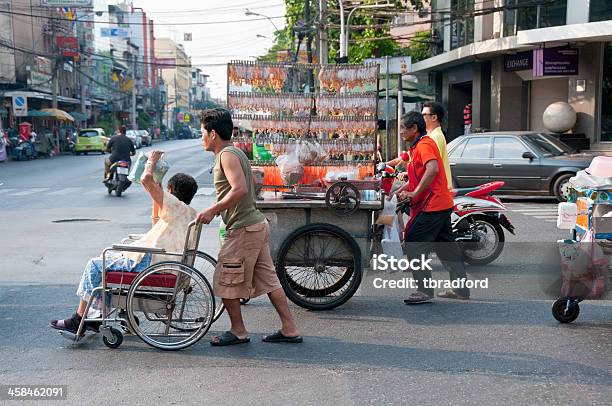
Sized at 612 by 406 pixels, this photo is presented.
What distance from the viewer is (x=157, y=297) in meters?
5.35

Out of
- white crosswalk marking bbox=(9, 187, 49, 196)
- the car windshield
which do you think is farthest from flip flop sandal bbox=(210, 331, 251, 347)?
white crosswalk marking bbox=(9, 187, 49, 196)

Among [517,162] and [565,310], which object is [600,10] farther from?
[565,310]

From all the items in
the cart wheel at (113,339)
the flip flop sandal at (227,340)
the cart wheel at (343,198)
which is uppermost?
the cart wheel at (343,198)

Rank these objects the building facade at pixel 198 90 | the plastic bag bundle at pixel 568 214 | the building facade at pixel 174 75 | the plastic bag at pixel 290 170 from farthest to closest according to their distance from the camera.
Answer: the building facade at pixel 198 90, the building facade at pixel 174 75, the plastic bag at pixel 290 170, the plastic bag bundle at pixel 568 214

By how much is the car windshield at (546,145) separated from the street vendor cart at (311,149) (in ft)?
28.4

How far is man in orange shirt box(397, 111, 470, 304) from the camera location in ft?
21.2

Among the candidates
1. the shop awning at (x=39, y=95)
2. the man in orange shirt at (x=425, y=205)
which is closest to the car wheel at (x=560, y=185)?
the man in orange shirt at (x=425, y=205)

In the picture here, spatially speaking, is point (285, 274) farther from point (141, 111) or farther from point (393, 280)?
point (141, 111)

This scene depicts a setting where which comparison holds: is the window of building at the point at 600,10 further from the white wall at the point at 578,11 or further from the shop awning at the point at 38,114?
the shop awning at the point at 38,114

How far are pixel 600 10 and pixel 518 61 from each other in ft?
12.4

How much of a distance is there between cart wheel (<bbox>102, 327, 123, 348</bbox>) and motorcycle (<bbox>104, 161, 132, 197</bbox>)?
41.2 ft

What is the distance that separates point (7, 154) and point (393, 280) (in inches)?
1321

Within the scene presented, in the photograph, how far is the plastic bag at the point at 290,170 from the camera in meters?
7.06

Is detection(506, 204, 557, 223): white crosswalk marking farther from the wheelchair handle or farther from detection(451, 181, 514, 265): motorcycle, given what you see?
the wheelchair handle
